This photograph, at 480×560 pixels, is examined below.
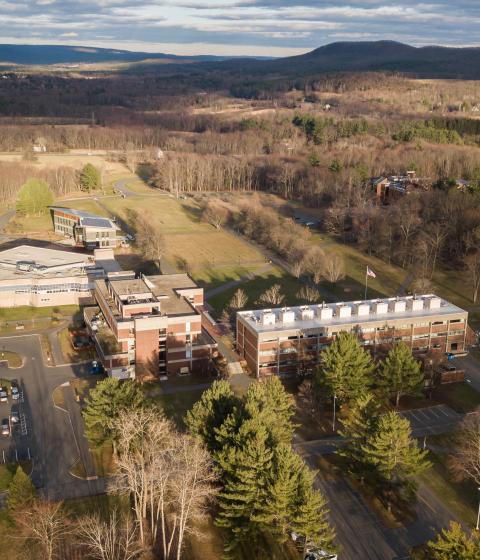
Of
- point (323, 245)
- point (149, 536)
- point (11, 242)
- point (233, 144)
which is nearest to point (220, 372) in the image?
point (149, 536)

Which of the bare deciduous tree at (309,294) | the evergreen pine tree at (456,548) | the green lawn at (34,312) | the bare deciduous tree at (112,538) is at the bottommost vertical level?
the green lawn at (34,312)

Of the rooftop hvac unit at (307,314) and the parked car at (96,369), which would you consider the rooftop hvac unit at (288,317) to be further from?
the parked car at (96,369)

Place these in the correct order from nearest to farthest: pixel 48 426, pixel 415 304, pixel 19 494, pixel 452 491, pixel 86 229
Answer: pixel 19 494 < pixel 452 491 < pixel 48 426 < pixel 415 304 < pixel 86 229

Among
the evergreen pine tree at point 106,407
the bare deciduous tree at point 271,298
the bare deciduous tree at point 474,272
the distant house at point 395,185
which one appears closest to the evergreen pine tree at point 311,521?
the evergreen pine tree at point 106,407

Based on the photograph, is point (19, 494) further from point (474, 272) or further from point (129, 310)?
point (474, 272)

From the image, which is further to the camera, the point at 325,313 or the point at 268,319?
the point at 325,313

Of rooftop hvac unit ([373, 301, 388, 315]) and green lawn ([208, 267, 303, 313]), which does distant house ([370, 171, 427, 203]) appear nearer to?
green lawn ([208, 267, 303, 313])

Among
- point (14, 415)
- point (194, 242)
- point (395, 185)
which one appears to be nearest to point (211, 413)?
point (14, 415)
